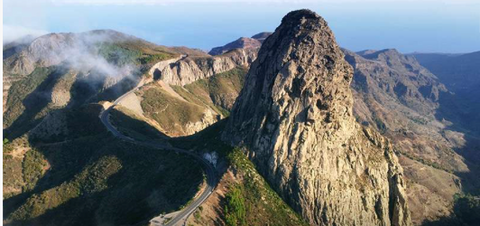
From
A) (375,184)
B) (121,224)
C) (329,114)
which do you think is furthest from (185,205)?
(375,184)

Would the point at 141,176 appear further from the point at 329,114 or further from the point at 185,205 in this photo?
the point at 329,114

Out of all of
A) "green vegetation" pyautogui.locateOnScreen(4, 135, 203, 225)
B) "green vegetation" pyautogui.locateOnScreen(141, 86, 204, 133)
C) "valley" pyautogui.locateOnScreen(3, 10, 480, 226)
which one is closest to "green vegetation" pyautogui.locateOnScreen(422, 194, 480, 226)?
"valley" pyautogui.locateOnScreen(3, 10, 480, 226)

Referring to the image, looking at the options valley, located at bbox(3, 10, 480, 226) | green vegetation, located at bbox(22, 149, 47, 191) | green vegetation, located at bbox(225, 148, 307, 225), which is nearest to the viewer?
green vegetation, located at bbox(225, 148, 307, 225)

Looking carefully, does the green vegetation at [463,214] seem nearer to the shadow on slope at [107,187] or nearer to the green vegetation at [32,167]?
the shadow on slope at [107,187]

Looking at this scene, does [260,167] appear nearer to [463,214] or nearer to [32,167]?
[32,167]

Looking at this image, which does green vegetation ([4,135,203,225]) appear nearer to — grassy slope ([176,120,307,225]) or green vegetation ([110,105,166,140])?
grassy slope ([176,120,307,225])

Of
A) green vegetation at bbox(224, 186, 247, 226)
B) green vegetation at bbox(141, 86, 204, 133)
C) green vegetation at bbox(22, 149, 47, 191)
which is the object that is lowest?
green vegetation at bbox(22, 149, 47, 191)

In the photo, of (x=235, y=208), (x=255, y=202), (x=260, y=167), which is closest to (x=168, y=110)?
(x=260, y=167)

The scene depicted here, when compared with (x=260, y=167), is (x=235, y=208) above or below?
below
